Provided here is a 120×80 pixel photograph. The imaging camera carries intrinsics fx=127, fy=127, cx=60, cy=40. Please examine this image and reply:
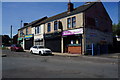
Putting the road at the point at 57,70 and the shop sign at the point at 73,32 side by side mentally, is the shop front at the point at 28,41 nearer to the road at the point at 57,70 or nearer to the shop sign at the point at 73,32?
the shop sign at the point at 73,32

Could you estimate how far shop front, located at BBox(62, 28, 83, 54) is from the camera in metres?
21.0

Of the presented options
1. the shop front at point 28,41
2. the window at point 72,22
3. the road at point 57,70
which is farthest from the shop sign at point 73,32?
the shop front at point 28,41

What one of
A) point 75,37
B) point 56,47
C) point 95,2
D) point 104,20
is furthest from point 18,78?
point 104,20

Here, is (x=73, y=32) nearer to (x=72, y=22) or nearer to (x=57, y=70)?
(x=72, y=22)

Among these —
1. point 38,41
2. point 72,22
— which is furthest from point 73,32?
point 38,41

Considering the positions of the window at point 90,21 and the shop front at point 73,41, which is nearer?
the shop front at point 73,41

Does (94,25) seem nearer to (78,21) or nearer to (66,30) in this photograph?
(78,21)

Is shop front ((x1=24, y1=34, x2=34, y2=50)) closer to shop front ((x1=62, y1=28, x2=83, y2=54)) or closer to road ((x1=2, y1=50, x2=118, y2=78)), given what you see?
shop front ((x1=62, y1=28, x2=83, y2=54))

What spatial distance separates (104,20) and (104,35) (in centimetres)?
319

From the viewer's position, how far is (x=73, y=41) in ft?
73.6

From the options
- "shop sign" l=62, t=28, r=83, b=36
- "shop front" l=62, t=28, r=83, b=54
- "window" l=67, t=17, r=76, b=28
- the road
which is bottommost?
the road

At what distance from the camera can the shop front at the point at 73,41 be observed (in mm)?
20953

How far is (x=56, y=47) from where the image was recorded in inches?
988

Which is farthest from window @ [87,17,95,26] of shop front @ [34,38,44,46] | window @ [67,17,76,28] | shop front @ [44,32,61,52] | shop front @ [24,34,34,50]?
shop front @ [24,34,34,50]
